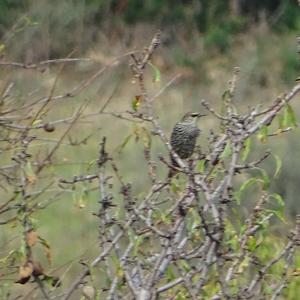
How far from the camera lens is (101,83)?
11.6 meters

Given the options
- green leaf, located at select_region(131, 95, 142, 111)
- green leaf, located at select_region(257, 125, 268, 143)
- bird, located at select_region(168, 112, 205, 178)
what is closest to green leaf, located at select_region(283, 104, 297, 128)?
green leaf, located at select_region(257, 125, 268, 143)

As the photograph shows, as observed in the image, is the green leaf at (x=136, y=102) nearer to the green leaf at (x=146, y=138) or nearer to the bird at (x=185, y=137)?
the green leaf at (x=146, y=138)

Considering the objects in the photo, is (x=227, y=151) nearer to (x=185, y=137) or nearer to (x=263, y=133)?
(x=263, y=133)

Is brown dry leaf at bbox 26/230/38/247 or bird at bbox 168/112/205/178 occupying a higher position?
brown dry leaf at bbox 26/230/38/247

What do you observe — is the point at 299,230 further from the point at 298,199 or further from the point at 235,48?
the point at 235,48

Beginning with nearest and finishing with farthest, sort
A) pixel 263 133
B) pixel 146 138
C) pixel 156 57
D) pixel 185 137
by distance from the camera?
pixel 263 133, pixel 146 138, pixel 185 137, pixel 156 57

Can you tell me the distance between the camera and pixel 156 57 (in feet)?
50.4

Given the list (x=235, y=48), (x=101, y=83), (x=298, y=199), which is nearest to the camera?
(x=298, y=199)

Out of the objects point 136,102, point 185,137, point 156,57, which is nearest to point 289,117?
point 136,102

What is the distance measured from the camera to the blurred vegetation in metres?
8.12

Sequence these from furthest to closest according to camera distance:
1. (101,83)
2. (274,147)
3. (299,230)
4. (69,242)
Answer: (101,83) → (274,147) → (69,242) → (299,230)

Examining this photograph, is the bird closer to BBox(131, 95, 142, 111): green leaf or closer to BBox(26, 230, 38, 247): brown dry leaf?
→ BBox(131, 95, 142, 111): green leaf

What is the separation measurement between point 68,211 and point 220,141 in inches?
214

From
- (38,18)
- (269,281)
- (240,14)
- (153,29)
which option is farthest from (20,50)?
(269,281)
